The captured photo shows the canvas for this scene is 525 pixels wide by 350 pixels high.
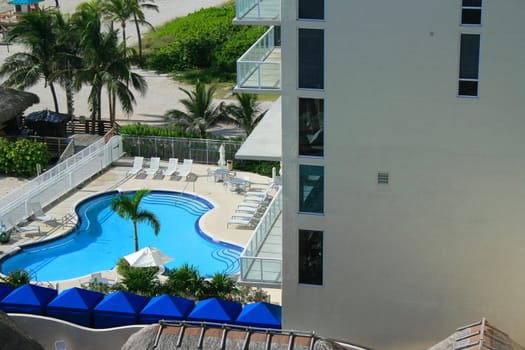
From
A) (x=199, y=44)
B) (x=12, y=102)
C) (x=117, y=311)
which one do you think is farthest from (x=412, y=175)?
(x=199, y=44)

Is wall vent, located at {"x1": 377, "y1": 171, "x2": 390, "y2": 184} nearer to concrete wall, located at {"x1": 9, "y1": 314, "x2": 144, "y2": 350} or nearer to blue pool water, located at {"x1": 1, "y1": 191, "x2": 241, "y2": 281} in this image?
concrete wall, located at {"x1": 9, "y1": 314, "x2": 144, "y2": 350}

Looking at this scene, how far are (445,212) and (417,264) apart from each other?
1407 mm

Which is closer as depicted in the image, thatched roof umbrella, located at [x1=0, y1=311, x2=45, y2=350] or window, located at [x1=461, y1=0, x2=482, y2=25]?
thatched roof umbrella, located at [x1=0, y1=311, x2=45, y2=350]

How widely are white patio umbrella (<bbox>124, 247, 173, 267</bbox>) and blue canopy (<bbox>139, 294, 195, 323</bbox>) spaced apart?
518 cm

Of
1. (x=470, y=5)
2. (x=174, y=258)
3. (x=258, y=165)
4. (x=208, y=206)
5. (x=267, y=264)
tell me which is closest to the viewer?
(x=470, y=5)

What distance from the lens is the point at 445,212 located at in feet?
74.6

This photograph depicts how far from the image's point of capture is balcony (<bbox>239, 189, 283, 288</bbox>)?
80.5ft

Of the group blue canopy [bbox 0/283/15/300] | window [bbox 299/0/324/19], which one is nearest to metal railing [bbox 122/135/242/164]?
blue canopy [bbox 0/283/15/300]

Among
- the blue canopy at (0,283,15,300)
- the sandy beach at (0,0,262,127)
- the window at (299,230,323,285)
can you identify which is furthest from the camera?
the sandy beach at (0,0,262,127)

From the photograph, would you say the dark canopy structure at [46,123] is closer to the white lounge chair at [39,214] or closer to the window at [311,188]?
the white lounge chair at [39,214]

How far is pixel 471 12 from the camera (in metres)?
21.4

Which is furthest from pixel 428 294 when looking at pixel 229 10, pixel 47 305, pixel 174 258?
pixel 229 10

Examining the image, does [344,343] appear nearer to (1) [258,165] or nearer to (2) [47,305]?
(2) [47,305]

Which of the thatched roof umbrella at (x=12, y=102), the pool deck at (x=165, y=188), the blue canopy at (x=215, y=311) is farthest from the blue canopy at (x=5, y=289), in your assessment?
the thatched roof umbrella at (x=12, y=102)
